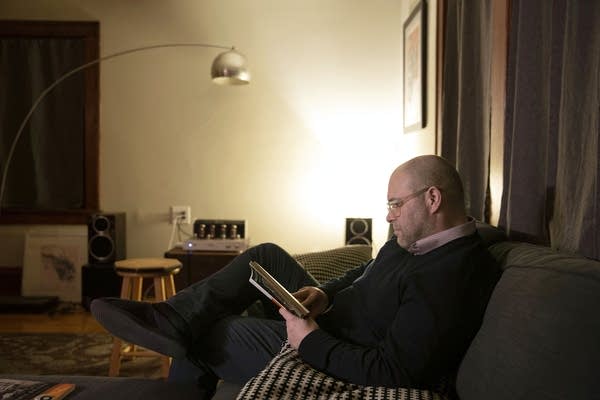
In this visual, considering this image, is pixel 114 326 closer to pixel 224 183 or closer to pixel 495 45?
pixel 495 45

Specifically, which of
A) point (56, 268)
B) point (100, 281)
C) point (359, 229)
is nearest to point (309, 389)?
point (359, 229)

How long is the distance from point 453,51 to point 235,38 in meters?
1.87

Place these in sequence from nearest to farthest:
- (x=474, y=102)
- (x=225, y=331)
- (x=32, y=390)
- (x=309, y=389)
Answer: (x=309, y=389)
(x=32, y=390)
(x=225, y=331)
(x=474, y=102)

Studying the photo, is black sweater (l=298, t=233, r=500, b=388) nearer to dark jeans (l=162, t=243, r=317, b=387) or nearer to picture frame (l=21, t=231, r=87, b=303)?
dark jeans (l=162, t=243, r=317, b=387)

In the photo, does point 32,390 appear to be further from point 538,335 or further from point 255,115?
point 255,115

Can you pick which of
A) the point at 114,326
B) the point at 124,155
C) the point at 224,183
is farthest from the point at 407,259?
the point at 124,155

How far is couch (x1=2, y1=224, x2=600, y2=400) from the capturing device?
2.79 ft

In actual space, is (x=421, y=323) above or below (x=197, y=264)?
above

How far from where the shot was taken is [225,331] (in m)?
1.61

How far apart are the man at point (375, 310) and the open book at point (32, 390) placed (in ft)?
0.72

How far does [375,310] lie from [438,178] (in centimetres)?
38

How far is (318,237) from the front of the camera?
399 cm

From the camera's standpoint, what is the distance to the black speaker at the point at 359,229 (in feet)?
12.3

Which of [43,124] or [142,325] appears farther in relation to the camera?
[43,124]
